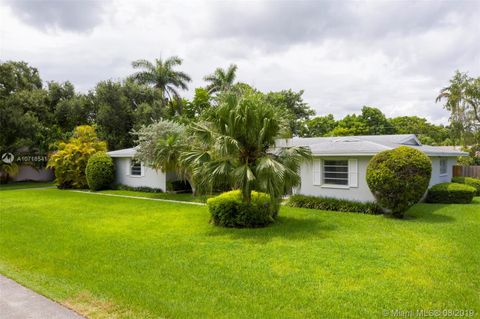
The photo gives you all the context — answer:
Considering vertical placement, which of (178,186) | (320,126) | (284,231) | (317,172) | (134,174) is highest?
(320,126)

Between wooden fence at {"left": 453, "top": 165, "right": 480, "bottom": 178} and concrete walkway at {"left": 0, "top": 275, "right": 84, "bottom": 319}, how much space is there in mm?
22955

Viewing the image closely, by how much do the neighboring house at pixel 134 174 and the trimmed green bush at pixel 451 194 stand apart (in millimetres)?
13998

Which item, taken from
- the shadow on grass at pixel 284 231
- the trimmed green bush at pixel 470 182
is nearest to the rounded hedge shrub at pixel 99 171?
the shadow on grass at pixel 284 231

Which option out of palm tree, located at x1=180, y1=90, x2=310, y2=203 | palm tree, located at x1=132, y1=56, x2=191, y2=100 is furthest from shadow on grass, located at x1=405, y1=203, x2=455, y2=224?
palm tree, located at x1=132, y1=56, x2=191, y2=100

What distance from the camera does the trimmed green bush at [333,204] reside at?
1218cm

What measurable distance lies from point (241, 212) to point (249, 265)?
342 centimetres

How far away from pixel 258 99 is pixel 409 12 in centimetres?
559

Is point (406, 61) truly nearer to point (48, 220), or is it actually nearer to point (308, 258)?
point (308, 258)

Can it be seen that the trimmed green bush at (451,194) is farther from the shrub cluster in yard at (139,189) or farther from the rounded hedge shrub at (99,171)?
the rounded hedge shrub at (99,171)

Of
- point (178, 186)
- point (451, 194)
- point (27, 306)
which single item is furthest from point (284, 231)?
point (178, 186)

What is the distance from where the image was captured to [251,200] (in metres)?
10.2

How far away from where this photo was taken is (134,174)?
21375mm

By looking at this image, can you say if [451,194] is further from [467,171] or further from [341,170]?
[467,171]

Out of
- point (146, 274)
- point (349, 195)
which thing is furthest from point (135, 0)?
point (349, 195)
